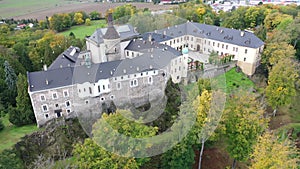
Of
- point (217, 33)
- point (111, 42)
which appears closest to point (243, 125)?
point (111, 42)

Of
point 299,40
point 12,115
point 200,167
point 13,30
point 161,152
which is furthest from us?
point 13,30

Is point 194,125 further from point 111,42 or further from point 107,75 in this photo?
point 111,42

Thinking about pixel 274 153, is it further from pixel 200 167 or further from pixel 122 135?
pixel 122 135

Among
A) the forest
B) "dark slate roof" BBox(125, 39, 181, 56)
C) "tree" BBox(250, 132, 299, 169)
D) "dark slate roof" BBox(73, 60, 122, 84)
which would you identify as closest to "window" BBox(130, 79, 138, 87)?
"dark slate roof" BBox(73, 60, 122, 84)

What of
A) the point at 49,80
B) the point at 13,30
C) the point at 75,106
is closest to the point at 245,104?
the point at 75,106

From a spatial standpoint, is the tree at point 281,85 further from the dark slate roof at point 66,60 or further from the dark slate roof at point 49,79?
the dark slate roof at point 66,60

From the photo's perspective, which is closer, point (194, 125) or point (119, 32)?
point (194, 125)
